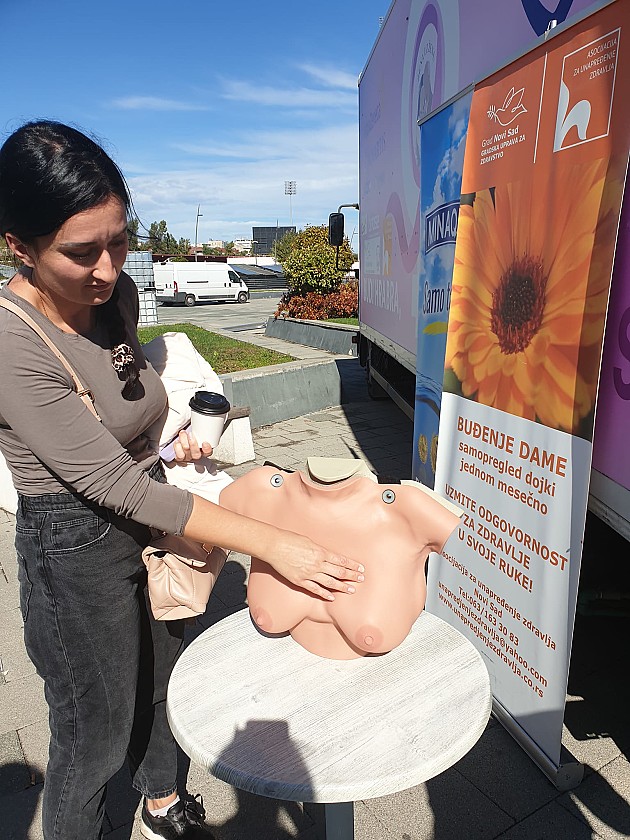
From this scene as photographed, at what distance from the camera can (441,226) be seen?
2600mm

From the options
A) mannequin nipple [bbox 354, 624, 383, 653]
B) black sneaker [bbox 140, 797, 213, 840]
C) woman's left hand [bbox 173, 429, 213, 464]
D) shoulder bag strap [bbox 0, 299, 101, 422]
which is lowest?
black sneaker [bbox 140, 797, 213, 840]

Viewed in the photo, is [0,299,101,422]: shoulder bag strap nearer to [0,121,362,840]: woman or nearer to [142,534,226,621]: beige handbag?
[0,121,362,840]: woman

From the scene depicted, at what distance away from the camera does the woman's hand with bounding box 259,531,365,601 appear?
130cm

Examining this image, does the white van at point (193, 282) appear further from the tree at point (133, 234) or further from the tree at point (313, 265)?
the tree at point (133, 234)

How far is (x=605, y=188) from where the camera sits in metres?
1.56

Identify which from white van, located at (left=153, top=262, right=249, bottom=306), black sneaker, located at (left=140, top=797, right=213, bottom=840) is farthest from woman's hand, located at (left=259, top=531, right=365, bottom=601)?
white van, located at (left=153, top=262, right=249, bottom=306)

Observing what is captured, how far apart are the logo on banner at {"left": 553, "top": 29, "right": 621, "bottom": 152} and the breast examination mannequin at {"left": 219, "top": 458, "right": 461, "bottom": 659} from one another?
110 centimetres

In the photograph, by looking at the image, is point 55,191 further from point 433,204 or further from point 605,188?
point 433,204

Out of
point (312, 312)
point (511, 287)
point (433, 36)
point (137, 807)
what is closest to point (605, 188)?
point (511, 287)

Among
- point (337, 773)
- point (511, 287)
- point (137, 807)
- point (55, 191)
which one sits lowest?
point (137, 807)

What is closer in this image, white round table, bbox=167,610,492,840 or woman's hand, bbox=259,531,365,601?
white round table, bbox=167,610,492,840

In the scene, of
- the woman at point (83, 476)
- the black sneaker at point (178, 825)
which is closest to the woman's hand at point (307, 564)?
the woman at point (83, 476)

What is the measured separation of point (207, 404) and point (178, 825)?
51.8 inches

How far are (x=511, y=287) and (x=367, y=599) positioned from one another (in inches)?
47.5
